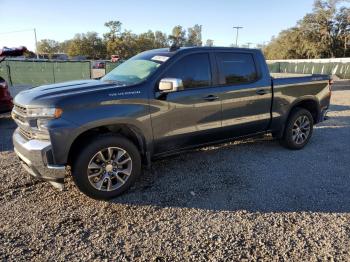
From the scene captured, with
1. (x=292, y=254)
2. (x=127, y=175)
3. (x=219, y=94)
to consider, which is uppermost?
(x=219, y=94)

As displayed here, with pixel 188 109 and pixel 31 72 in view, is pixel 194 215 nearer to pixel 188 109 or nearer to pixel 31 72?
pixel 188 109

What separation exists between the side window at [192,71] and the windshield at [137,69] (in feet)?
0.71

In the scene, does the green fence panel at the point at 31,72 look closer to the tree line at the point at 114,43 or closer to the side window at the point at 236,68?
the side window at the point at 236,68

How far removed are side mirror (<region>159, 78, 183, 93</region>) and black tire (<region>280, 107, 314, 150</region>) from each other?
264 centimetres

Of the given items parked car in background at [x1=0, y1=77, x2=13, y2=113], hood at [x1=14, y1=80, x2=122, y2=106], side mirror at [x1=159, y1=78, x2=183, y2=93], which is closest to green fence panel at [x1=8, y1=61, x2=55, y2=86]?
parked car in background at [x1=0, y1=77, x2=13, y2=113]

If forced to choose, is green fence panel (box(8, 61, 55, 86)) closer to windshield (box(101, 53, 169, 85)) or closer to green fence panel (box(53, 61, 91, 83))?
green fence panel (box(53, 61, 91, 83))

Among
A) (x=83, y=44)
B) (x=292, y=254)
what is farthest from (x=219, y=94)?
(x=83, y=44)

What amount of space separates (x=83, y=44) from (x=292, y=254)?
3697 inches

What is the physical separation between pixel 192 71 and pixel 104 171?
1.85 m

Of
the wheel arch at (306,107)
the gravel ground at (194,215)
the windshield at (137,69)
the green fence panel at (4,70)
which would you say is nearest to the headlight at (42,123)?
the gravel ground at (194,215)

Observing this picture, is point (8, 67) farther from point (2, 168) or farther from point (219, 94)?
point (219, 94)

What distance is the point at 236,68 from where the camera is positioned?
5.20 m

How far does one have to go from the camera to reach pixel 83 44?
90.1 m

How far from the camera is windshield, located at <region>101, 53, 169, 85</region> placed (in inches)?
179
